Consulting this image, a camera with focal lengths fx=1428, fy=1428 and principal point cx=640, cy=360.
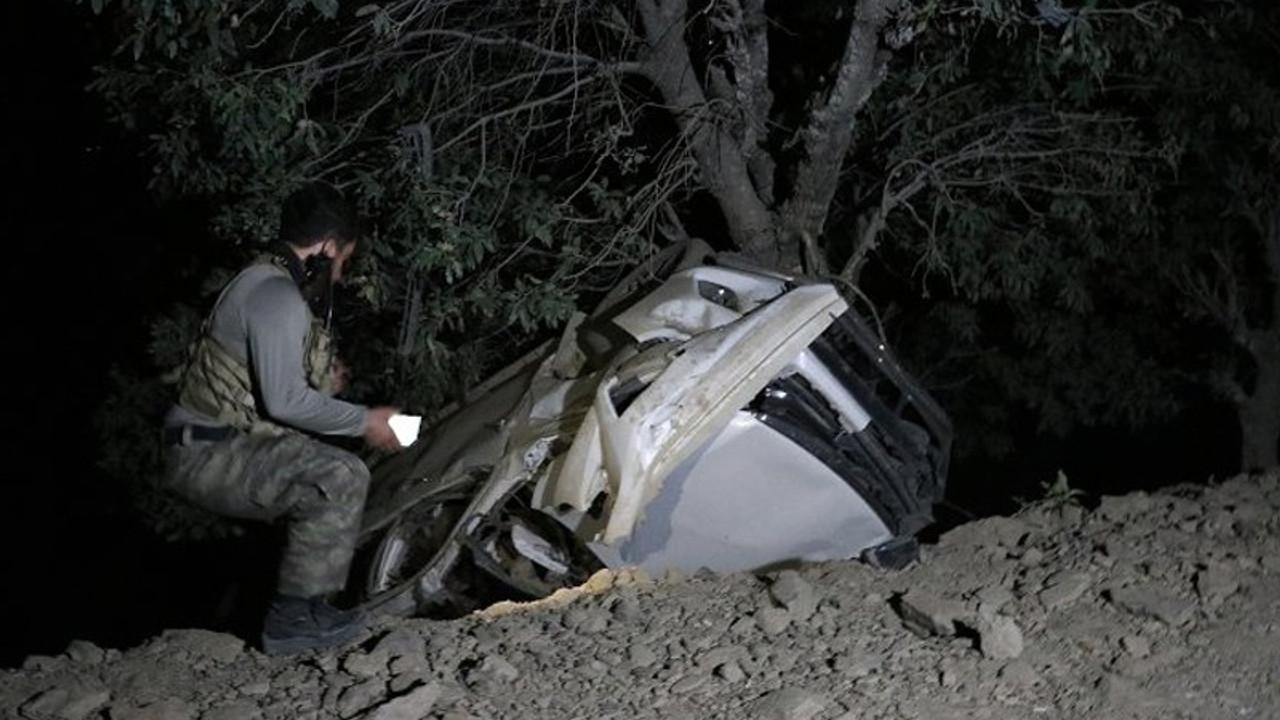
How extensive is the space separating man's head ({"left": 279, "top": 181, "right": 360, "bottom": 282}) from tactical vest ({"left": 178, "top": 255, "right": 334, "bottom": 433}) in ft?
0.29

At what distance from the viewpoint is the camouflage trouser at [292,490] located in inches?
181

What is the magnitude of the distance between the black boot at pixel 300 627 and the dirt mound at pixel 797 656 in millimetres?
52

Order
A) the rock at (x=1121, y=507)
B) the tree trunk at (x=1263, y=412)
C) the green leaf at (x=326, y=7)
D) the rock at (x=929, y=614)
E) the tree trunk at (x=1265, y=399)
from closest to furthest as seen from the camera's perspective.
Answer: the rock at (x=929, y=614), the green leaf at (x=326, y=7), the rock at (x=1121, y=507), the tree trunk at (x=1265, y=399), the tree trunk at (x=1263, y=412)

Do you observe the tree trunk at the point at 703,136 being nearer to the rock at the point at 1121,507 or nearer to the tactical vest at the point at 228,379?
the rock at the point at 1121,507

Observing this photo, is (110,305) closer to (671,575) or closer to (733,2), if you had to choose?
(733,2)

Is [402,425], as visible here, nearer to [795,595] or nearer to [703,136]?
[795,595]

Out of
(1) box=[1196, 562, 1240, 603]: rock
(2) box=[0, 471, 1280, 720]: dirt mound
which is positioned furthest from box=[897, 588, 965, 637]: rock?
(1) box=[1196, 562, 1240, 603]: rock

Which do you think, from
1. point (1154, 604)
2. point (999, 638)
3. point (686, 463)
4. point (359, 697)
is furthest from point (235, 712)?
point (1154, 604)

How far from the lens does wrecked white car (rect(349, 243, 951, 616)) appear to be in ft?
16.5

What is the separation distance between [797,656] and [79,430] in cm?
1566

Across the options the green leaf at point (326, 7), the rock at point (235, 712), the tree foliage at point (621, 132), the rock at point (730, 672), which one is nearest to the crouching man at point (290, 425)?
the rock at point (235, 712)

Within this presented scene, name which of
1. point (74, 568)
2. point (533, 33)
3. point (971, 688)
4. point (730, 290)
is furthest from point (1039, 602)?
point (74, 568)

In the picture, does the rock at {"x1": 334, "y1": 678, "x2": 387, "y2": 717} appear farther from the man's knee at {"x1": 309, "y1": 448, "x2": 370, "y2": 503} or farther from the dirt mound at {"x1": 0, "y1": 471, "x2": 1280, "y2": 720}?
the man's knee at {"x1": 309, "y1": 448, "x2": 370, "y2": 503}

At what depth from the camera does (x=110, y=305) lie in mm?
15844
